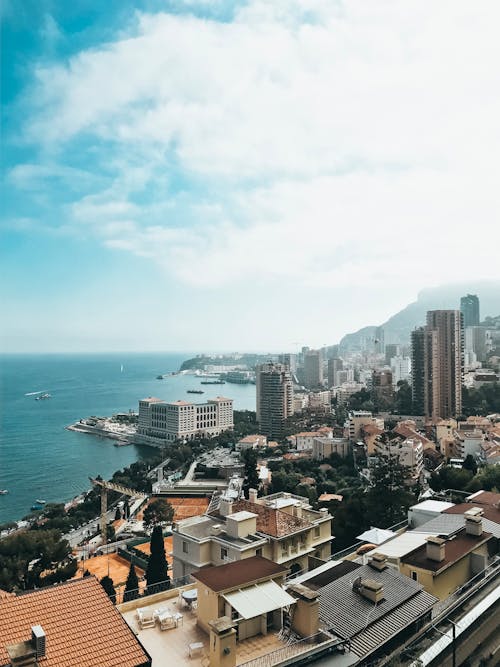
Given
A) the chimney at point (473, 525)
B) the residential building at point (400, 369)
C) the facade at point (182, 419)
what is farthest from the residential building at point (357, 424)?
the residential building at point (400, 369)

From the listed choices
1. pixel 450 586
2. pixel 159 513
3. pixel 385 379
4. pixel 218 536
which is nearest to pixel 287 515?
pixel 218 536

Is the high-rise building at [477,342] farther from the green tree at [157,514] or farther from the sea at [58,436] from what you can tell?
the green tree at [157,514]

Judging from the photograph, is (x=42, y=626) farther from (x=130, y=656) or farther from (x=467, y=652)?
(x=467, y=652)

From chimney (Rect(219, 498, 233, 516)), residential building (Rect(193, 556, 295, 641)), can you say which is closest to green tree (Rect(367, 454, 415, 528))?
chimney (Rect(219, 498, 233, 516))

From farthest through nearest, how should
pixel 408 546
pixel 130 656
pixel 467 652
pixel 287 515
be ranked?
pixel 287 515 → pixel 408 546 → pixel 467 652 → pixel 130 656

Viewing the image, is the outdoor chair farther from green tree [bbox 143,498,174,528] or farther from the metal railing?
green tree [bbox 143,498,174,528]
